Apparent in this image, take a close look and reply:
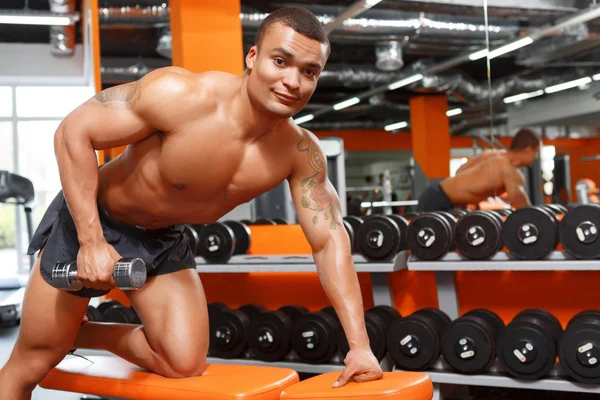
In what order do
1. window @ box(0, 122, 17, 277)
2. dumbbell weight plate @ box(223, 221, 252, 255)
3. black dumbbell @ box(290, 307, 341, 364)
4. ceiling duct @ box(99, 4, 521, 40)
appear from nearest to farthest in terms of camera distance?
black dumbbell @ box(290, 307, 341, 364) < dumbbell weight plate @ box(223, 221, 252, 255) < ceiling duct @ box(99, 4, 521, 40) < window @ box(0, 122, 17, 277)

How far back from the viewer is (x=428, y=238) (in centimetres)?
316

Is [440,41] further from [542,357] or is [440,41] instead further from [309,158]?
[309,158]

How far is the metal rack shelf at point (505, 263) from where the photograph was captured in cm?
279

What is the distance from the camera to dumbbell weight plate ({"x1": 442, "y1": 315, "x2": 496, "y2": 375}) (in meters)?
2.92

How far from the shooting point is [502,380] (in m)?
2.89

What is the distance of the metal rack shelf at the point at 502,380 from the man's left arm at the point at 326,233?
1.23 m

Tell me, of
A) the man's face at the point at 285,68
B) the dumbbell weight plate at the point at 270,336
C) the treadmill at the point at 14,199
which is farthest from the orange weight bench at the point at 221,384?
the treadmill at the point at 14,199

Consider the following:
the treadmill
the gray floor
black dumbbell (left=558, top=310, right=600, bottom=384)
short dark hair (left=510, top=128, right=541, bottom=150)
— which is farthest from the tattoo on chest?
the treadmill

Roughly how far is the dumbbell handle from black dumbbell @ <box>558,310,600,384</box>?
6.03 feet

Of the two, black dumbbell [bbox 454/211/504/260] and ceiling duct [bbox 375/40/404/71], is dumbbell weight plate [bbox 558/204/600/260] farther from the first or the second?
ceiling duct [bbox 375/40/404/71]

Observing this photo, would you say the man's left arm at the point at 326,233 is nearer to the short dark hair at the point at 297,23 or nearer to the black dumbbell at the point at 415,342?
the short dark hair at the point at 297,23

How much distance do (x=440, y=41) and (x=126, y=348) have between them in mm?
6204

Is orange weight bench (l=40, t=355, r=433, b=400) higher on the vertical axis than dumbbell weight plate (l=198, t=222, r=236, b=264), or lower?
lower

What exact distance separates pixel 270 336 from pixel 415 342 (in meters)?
0.75
